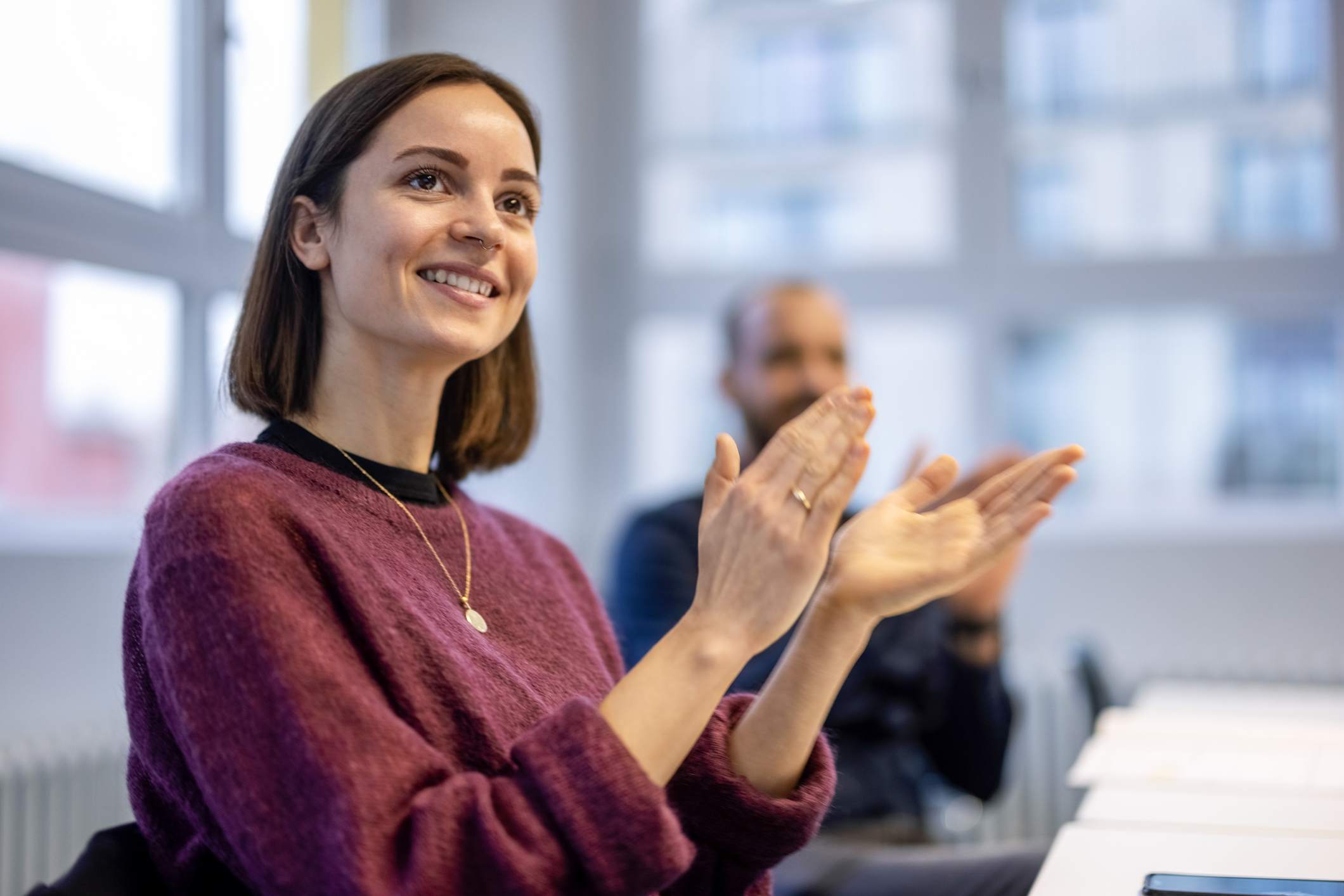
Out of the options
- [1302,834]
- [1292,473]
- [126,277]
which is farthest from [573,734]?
[1292,473]

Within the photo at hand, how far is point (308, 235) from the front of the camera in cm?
128

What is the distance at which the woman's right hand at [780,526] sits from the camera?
1.05 m

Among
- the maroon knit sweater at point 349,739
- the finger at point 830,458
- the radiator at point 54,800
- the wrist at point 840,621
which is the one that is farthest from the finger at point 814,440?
the radiator at point 54,800

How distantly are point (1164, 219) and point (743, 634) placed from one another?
3.07 metres

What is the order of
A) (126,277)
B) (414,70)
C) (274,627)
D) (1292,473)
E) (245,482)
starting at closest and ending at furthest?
(274,627) < (245,482) < (414,70) < (126,277) < (1292,473)

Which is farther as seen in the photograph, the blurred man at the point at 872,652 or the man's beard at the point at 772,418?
the man's beard at the point at 772,418

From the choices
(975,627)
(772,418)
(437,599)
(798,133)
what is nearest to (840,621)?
(437,599)

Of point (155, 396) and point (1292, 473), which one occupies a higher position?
point (155, 396)

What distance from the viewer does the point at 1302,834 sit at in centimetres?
135

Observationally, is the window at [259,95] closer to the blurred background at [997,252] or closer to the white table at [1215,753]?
the blurred background at [997,252]

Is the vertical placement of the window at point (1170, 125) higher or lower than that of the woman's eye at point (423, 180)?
higher

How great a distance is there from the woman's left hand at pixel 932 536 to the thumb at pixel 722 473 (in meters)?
0.11

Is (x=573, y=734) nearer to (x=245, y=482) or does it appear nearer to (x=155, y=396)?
(x=245, y=482)

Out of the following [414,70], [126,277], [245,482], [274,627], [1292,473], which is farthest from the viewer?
[1292,473]
